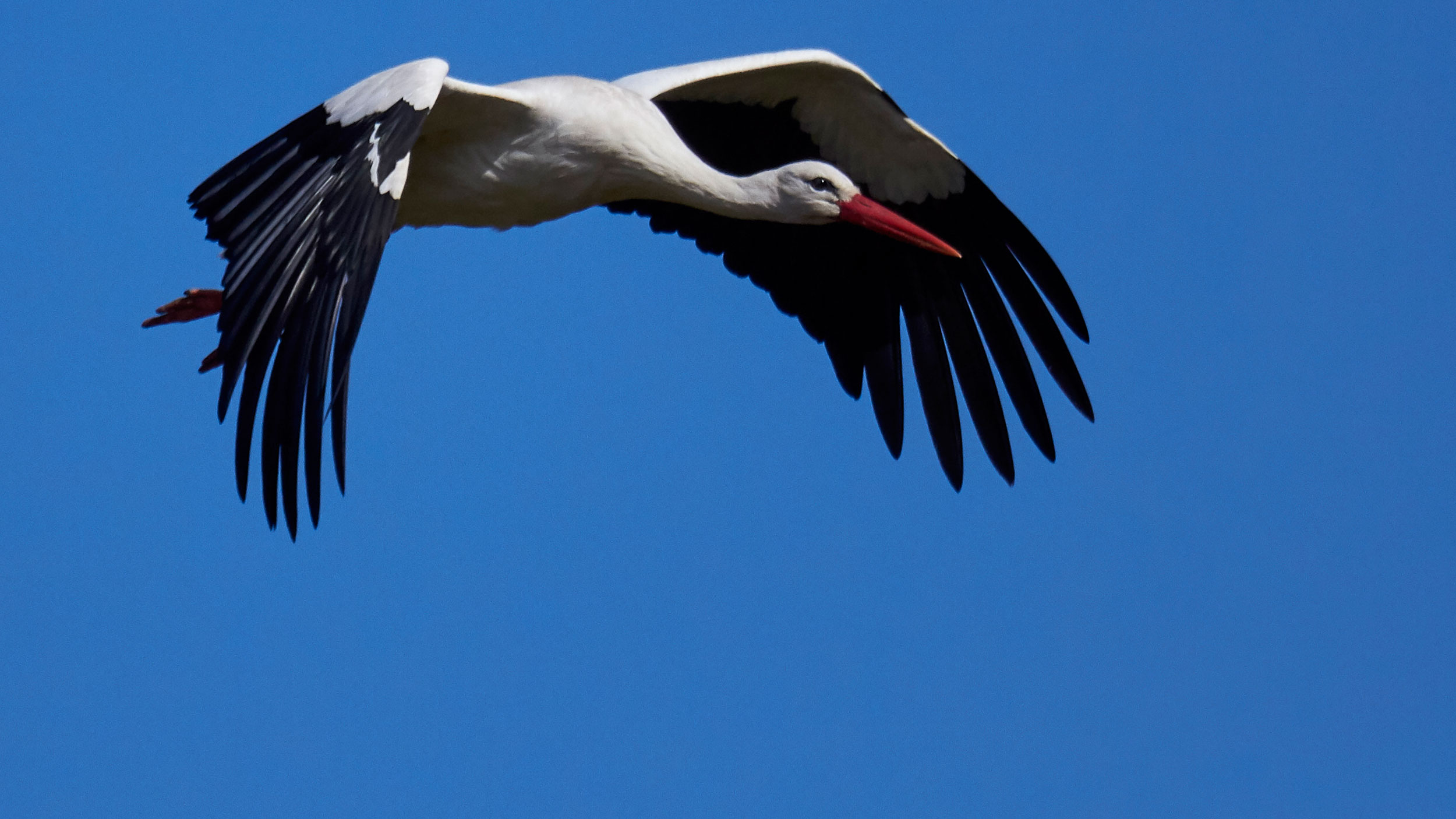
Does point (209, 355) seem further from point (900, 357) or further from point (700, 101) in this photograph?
point (900, 357)

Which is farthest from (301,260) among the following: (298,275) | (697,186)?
(697,186)

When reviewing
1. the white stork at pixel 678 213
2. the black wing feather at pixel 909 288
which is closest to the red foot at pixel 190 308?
the white stork at pixel 678 213

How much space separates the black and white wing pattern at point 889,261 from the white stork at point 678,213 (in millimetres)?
11

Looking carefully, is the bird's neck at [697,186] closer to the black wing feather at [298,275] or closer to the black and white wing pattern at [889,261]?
the black and white wing pattern at [889,261]

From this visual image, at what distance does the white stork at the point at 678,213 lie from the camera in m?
6.84

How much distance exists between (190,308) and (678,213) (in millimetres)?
2507

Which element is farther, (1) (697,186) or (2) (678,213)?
(2) (678,213)

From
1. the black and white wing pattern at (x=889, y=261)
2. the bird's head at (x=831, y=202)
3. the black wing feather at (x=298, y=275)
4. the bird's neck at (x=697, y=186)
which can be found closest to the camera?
the black wing feather at (x=298, y=275)

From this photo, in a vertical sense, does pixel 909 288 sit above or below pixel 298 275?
above

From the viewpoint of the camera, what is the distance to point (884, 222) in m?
8.58

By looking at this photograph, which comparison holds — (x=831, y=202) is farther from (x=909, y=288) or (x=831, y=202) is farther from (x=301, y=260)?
(x=301, y=260)

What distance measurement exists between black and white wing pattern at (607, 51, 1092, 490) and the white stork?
0.01m

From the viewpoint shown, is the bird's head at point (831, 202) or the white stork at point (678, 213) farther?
the bird's head at point (831, 202)

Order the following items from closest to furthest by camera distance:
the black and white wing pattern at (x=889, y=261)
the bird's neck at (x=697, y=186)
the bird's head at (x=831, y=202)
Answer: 1. the bird's neck at (x=697, y=186)
2. the bird's head at (x=831, y=202)
3. the black and white wing pattern at (x=889, y=261)
